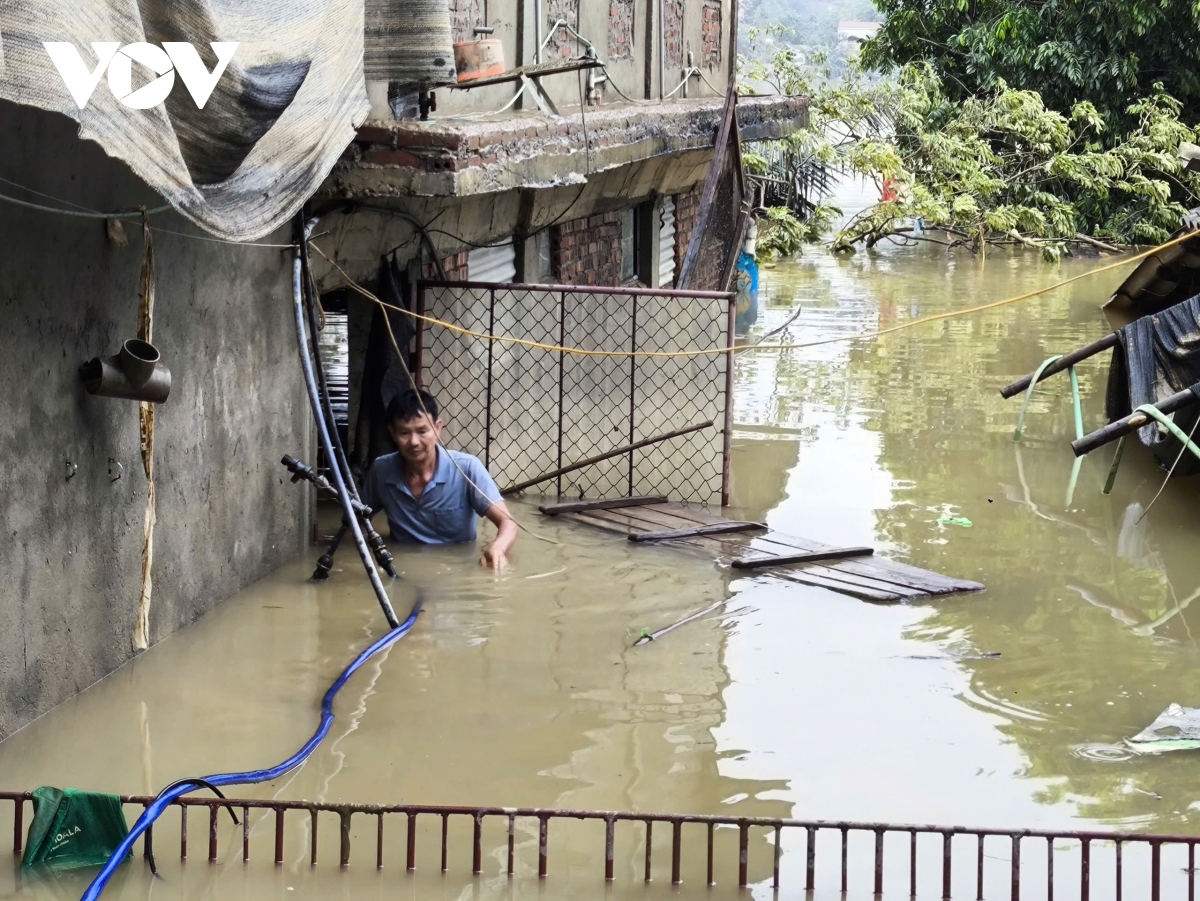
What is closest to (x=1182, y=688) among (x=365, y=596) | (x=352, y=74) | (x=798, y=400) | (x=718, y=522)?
(x=718, y=522)

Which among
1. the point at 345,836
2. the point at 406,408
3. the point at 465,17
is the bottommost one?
the point at 345,836

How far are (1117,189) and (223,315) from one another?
23345 mm

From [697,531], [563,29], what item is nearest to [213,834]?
[697,531]

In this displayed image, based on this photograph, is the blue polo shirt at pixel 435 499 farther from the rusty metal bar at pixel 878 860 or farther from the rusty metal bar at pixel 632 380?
the rusty metal bar at pixel 878 860

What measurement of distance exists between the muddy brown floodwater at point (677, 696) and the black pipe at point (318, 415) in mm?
283

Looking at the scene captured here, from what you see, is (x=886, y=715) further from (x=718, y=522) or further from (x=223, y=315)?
(x=223, y=315)

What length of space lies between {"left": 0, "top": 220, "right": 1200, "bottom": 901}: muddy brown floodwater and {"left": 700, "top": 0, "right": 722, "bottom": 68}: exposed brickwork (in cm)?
615

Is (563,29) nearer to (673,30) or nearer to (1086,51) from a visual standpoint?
(673,30)

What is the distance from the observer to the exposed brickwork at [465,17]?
25.9 ft

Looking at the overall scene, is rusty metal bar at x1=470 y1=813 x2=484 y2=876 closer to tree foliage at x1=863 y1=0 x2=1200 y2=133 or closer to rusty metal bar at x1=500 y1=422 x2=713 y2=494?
rusty metal bar at x1=500 y1=422 x2=713 y2=494

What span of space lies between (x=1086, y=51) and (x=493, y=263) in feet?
63.8

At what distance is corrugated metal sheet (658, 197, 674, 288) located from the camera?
1437cm

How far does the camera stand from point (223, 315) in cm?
659

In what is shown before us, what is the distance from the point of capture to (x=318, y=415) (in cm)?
657
